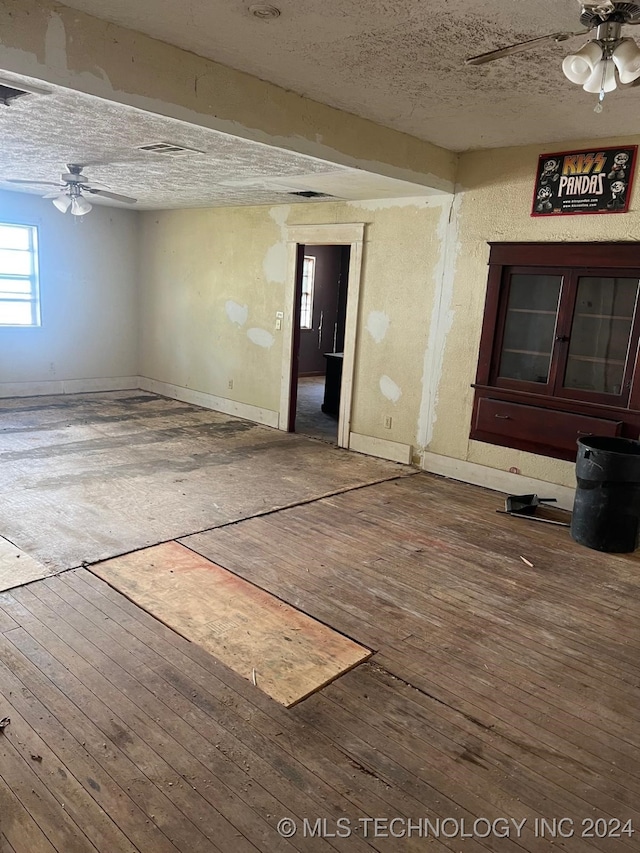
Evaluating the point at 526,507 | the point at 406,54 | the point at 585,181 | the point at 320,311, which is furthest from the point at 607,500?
the point at 320,311

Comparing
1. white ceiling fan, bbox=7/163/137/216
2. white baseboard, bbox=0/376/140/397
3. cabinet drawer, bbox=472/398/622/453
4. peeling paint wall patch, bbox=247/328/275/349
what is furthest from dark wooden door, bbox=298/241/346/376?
cabinet drawer, bbox=472/398/622/453

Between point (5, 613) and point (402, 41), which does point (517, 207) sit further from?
point (5, 613)

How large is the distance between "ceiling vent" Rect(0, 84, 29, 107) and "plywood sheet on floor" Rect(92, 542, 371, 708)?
8.39 ft

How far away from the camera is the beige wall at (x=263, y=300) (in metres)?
5.64

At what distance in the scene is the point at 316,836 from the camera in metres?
1.80

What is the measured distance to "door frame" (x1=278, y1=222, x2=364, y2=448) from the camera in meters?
6.00

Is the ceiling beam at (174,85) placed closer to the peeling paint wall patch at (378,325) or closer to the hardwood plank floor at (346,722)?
the peeling paint wall patch at (378,325)

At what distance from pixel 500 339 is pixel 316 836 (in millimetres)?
4119

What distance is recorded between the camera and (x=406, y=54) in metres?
3.04

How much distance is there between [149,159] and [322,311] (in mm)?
6495

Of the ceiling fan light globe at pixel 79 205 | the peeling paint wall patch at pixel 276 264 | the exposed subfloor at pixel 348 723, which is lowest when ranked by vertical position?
the exposed subfloor at pixel 348 723

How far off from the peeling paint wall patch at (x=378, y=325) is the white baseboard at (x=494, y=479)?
1.23 metres

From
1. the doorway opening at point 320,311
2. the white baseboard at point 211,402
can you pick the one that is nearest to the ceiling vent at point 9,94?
the white baseboard at point 211,402

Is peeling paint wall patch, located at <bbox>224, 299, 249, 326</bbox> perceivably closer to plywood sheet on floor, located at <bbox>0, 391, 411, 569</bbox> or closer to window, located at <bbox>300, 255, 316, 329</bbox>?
plywood sheet on floor, located at <bbox>0, 391, 411, 569</bbox>
